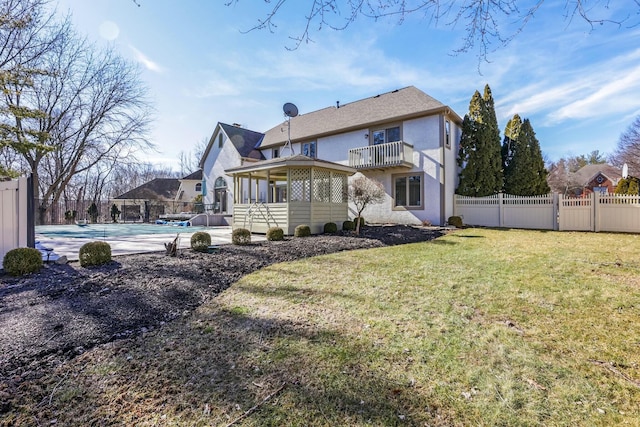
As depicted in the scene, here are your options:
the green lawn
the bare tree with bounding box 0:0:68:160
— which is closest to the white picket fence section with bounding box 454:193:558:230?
the green lawn

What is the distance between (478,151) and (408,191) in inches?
155

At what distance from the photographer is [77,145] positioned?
20.3m

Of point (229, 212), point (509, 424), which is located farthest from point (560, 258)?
point (229, 212)

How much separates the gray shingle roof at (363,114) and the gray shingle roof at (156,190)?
2205 cm

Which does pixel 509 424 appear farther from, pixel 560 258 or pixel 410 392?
pixel 560 258

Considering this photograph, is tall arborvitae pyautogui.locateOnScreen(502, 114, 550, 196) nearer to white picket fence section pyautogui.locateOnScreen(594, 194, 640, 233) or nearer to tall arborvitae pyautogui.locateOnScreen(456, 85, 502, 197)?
tall arborvitae pyautogui.locateOnScreen(456, 85, 502, 197)

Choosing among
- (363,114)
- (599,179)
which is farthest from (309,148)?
(599,179)

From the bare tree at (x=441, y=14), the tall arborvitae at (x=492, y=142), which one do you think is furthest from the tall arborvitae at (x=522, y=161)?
the bare tree at (x=441, y=14)

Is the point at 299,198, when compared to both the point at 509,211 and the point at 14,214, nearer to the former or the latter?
the point at 14,214

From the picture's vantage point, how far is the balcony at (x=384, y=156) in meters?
13.9

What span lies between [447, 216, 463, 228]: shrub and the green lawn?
29.5ft

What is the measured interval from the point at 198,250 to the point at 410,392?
6284 mm

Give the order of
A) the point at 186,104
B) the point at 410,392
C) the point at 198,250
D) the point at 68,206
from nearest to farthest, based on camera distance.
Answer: the point at 410,392 < the point at 198,250 < the point at 186,104 < the point at 68,206

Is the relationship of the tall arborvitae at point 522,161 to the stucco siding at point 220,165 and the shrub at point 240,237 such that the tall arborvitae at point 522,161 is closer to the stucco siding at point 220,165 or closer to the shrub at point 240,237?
the shrub at point 240,237
